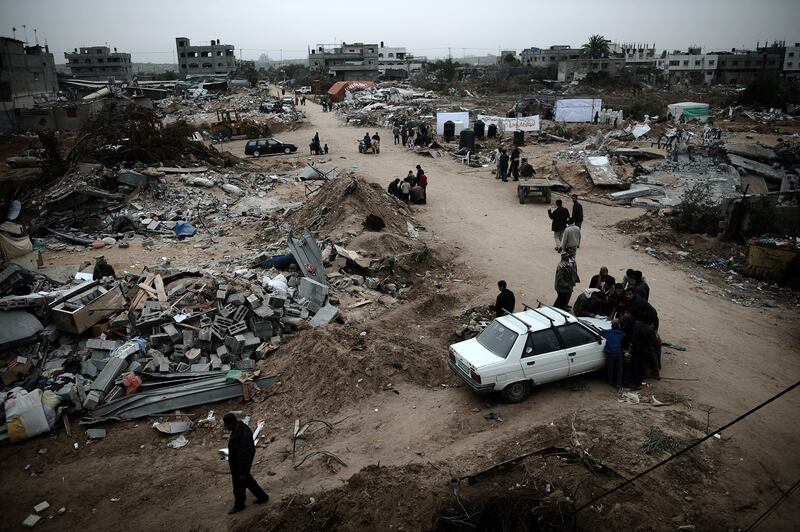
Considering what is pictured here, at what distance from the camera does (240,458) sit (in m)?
5.75

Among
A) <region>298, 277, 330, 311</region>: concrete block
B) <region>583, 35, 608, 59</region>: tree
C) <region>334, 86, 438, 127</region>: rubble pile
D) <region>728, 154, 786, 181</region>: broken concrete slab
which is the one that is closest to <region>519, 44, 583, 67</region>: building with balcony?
<region>583, 35, 608, 59</region>: tree

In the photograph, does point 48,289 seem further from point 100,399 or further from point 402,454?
point 402,454

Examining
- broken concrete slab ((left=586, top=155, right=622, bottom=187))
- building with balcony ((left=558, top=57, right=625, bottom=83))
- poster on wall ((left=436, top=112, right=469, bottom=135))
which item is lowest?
broken concrete slab ((left=586, top=155, right=622, bottom=187))

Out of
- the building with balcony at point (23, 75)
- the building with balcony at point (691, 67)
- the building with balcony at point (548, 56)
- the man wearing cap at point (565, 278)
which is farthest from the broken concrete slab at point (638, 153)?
the building with balcony at point (548, 56)

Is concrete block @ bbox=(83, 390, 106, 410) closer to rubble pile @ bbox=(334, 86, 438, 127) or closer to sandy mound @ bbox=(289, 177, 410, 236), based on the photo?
sandy mound @ bbox=(289, 177, 410, 236)

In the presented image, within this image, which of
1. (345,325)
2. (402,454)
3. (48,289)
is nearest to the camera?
(402,454)

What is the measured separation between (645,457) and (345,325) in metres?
5.77

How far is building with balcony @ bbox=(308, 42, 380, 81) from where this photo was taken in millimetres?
94312

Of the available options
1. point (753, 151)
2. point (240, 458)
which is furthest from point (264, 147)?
point (240, 458)

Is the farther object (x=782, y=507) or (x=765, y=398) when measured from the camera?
(x=765, y=398)

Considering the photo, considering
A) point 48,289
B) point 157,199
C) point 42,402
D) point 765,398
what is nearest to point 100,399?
point 42,402

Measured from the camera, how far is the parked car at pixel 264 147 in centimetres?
3052

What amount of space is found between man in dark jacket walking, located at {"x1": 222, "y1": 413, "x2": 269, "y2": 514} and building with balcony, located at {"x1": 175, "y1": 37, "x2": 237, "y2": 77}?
109 meters

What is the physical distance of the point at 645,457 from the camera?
6.18m
